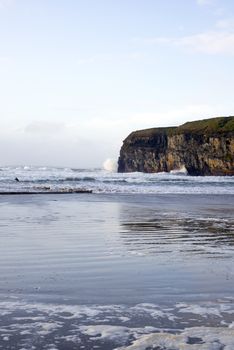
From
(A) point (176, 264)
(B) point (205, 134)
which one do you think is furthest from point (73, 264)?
(B) point (205, 134)

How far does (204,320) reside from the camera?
4656mm

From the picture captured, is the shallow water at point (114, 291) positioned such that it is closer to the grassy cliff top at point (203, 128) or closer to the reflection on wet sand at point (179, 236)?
the reflection on wet sand at point (179, 236)

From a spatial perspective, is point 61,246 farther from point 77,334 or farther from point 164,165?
point 164,165

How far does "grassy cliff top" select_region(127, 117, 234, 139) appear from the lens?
93.4 m

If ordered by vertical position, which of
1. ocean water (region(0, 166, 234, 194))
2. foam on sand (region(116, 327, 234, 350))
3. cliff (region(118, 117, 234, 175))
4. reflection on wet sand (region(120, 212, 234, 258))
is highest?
cliff (region(118, 117, 234, 175))

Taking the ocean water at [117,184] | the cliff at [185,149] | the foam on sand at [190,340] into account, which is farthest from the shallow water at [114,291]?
the cliff at [185,149]

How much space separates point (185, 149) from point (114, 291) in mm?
92161

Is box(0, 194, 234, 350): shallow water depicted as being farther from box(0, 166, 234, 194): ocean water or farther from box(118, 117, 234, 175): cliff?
box(118, 117, 234, 175): cliff

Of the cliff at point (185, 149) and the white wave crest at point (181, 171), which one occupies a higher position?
the cliff at point (185, 149)

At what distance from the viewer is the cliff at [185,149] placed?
88.6 m

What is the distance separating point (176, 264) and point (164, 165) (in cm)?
9429

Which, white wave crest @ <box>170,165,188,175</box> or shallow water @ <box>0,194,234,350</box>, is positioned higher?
white wave crest @ <box>170,165,188,175</box>

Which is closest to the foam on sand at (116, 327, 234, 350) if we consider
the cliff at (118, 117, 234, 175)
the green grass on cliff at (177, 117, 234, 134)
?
the cliff at (118, 117, 234, 175)

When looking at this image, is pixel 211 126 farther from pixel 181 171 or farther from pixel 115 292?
pixel 115 292
